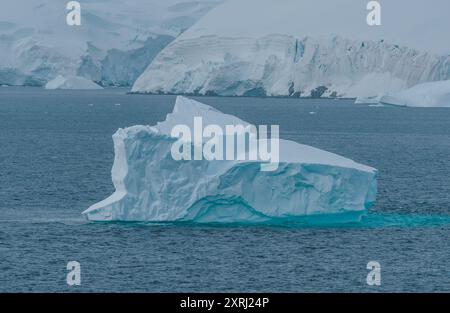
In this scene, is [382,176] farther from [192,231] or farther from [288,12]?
[288,12]

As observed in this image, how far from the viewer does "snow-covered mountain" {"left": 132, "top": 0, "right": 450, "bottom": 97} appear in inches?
4646

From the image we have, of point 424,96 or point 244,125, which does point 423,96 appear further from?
point 244,125

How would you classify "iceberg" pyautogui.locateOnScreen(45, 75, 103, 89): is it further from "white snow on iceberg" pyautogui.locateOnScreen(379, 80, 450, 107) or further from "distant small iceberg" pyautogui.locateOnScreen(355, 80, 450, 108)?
"white snow on iceberg" pyautogui.locateOnScreen(379, 80, 450, 107)

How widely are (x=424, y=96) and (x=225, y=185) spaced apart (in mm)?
77387

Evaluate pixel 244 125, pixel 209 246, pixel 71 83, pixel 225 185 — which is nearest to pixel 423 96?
pixel 71 83

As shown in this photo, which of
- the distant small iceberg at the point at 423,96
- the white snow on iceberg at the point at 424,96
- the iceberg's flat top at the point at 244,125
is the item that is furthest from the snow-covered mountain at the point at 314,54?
the iceberg's flat top at the point at 244,125

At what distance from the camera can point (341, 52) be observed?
119188 millimetres

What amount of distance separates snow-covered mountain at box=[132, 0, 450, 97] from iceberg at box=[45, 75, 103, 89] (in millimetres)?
19350

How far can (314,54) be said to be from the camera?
390ft

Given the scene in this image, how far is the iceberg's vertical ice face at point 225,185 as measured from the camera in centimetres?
2983

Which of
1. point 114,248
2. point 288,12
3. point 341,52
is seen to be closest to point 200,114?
point 114,248

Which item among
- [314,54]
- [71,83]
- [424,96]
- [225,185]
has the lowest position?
[225,185]

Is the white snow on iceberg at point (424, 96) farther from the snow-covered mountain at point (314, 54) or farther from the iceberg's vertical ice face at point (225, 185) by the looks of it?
the iceberg's vertical ice face at point (225, 185)

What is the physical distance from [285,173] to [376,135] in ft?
152
